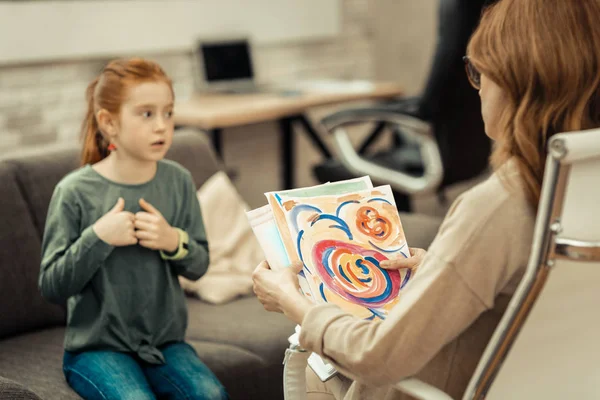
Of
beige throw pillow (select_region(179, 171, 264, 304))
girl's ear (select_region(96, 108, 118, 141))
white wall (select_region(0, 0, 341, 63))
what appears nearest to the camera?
girl's ear (select_region(96, 108, 118, 141))

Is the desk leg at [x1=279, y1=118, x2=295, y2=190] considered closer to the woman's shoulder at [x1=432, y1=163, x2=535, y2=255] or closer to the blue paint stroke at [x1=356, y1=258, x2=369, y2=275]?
the blue paint stroke at [x1=356, y1=258, x2=369, y2=275]

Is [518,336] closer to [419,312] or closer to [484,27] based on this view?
[419,312]

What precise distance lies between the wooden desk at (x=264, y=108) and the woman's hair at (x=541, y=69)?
2376mm

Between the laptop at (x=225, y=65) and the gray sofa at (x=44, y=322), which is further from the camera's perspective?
the laptop at (x=225, y=65)

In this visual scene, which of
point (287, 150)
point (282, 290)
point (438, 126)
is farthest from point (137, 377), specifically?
point (287, 150)

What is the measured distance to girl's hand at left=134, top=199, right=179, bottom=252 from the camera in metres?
1.57

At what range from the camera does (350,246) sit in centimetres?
133

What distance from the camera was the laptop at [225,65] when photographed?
4.10m

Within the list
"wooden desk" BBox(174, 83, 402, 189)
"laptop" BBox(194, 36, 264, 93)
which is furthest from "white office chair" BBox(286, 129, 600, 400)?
"laptop" BBox(194, 36, 264, 93)

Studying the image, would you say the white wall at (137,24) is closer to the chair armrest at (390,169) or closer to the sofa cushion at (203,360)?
the chair armrest at (390,169)

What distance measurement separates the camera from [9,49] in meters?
3.30

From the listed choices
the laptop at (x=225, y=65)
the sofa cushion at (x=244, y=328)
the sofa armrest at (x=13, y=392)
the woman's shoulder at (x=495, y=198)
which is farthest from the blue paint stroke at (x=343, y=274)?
the laptop at (x=225, y=65)

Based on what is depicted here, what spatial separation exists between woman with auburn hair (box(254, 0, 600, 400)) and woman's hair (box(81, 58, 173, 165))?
0.78m

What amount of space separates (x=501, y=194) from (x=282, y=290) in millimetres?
396
